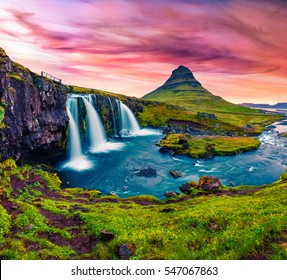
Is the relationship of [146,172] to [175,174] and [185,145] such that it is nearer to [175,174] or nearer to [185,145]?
[175,174]

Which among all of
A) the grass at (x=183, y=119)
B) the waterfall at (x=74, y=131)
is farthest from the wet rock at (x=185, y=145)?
the grass at (x=183, y=119)

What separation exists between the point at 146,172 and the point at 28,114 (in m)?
26.1

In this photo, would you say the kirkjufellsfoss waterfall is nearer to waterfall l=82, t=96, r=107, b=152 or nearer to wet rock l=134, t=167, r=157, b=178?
waterfall l=82, t=96, r=107, b=152

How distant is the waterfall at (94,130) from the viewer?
68900 mm

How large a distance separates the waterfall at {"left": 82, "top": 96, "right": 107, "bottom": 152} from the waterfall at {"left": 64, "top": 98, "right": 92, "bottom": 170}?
6783 mm

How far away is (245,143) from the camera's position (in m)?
76.0

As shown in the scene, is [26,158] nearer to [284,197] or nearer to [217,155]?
[284,197]

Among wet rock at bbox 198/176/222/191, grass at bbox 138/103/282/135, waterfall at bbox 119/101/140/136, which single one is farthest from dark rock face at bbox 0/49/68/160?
grass at bbox 138/103/282/135

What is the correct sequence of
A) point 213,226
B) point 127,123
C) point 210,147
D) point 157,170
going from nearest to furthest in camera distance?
point 213,226
point 157,170
point 210,147
point 127,123

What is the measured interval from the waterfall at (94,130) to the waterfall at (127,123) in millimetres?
19099

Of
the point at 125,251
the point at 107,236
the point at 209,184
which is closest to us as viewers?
the point at 125,251

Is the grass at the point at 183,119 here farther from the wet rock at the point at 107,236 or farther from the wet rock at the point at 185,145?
the wet rock at the point at 107,236

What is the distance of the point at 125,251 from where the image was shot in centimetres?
1300

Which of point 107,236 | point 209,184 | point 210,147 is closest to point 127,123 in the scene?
point 210,147
